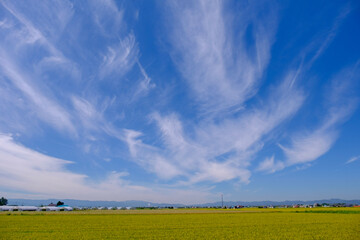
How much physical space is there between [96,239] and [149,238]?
17.0 feet

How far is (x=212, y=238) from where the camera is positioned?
2352 cm

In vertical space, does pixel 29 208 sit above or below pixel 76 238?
above

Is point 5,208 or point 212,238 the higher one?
point 5,208

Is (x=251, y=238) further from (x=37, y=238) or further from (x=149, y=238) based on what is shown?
(x=37, y=238)

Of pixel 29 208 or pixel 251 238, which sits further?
pixel 29 208

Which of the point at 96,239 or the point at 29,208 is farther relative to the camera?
the point at 29,208

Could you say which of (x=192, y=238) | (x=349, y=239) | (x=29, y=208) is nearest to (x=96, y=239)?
(x=192, y=238)

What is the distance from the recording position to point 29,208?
396 feet

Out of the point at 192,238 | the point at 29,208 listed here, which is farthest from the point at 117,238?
the point at 29,208

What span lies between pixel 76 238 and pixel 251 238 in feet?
58.0

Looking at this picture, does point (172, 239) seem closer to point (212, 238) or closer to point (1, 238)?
point (212, 238)

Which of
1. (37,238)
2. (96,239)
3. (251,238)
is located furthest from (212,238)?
(37,238)

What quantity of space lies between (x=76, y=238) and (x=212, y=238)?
539 inches

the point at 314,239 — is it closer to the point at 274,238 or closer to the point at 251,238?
the point at 274,238
